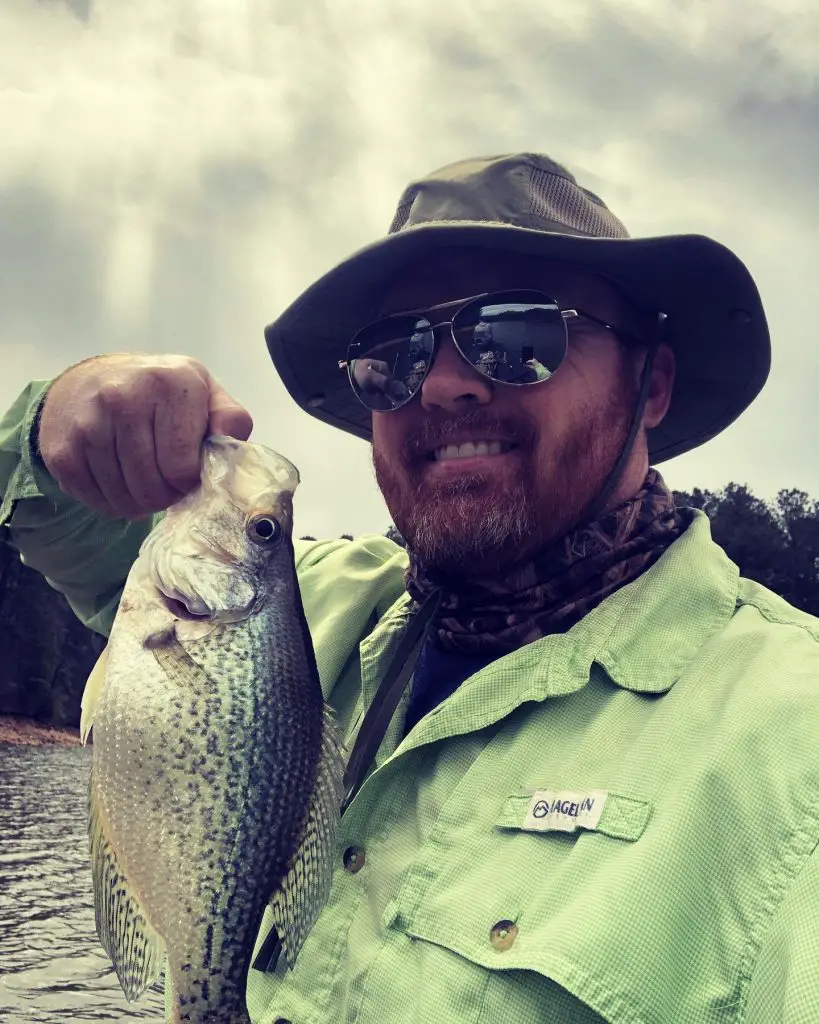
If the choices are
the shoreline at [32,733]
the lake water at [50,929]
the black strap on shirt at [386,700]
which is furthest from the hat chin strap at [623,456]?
the shoreline at [32,733]

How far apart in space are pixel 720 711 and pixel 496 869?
663 millimetres

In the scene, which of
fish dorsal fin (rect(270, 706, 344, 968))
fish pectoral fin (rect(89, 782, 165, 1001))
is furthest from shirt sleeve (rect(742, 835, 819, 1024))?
fish pectoral fin (rect(89, 782, 165, 1001))

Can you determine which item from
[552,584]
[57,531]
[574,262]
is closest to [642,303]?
[574,262]

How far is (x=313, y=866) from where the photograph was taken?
2.32 meters

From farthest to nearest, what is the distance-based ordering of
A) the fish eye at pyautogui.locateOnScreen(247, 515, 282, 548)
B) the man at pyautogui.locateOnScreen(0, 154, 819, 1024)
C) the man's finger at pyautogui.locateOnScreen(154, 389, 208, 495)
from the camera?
the fish eye at pyautogui.locateOnScreen(247, 515, 282, 548) < the man's finger at pyautogui.locateOnScreen(154, 389, 208, 495) < the man at pyautogui.locateOnScreen(0, 154, 819, 1024)

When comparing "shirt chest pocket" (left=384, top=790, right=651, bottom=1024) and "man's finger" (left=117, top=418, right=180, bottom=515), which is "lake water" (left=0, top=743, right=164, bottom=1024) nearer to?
"man's finger" (left=117, top=418, right=180, bottom=515)

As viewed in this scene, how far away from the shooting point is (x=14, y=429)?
327 centimetres

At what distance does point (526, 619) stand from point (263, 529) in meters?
0.89

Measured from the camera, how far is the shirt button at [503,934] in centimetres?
208

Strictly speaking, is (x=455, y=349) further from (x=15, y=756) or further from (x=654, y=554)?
(x=15, y=756)

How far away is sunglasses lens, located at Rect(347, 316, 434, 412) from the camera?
3.21 meters

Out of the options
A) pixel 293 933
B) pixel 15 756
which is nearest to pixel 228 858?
pixel 293 933

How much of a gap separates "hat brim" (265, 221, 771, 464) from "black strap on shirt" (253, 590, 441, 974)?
1240 millimetres

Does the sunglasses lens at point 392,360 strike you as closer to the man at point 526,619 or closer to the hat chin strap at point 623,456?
the man at point 526,619
